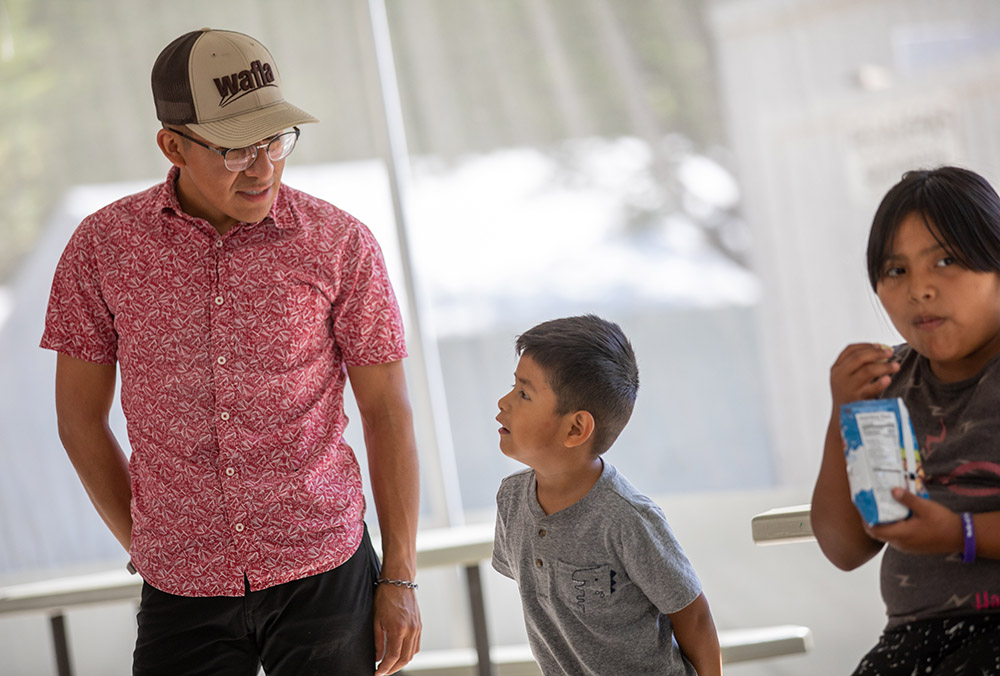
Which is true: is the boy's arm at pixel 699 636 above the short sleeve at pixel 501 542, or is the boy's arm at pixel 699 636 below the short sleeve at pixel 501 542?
below

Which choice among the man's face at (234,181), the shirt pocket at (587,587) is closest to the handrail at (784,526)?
the shirt pocket at (587,587)

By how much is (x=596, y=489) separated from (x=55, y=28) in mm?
2762

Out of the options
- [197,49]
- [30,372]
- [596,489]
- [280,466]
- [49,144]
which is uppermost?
[49,144]

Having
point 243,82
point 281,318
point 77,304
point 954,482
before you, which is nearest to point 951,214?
point 954,482

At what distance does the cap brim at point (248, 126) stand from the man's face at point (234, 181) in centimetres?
3

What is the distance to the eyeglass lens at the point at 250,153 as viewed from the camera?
1.75 meters

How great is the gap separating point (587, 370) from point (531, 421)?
0.14 meters

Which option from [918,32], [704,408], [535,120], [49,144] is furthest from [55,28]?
[918,32]

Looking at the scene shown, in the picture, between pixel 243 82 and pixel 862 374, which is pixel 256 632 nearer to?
pixel 243 82

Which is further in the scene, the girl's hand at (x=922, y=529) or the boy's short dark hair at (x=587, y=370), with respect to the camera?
the boy's short dark hair at (x=587, y=370)

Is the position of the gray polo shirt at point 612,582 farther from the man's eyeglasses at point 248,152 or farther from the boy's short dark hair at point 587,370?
the man's eyeglasses at point 248,152

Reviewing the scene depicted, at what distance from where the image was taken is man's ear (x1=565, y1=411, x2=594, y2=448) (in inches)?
69.7

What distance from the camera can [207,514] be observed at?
5.68 feet

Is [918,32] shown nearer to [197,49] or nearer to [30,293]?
[197,49]
